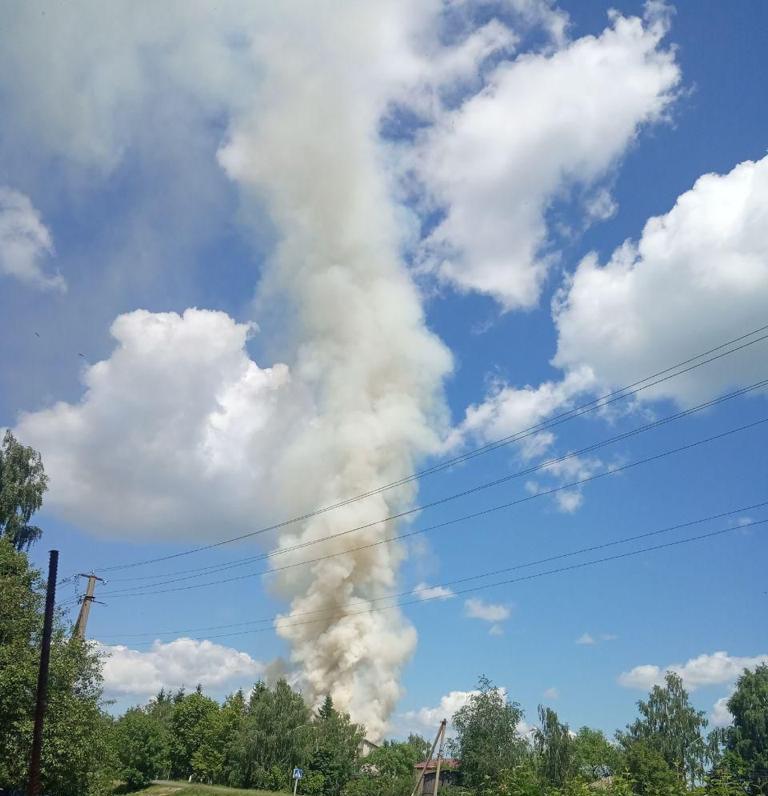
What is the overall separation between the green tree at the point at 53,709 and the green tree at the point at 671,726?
210ft

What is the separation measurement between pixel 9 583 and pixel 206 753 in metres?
47.2

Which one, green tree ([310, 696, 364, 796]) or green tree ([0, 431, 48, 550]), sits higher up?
green tree ([0, 431, 48, 550])

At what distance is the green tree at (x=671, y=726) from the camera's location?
279 ft

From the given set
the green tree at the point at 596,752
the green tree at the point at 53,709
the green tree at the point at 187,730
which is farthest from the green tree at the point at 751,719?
the green tree at the point at 53,709

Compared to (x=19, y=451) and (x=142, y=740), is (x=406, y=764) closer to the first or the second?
(x=142, y=740)

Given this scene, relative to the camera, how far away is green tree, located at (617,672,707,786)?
279ft

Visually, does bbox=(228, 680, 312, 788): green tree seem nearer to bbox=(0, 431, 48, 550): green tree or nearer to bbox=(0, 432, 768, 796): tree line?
bbox=(0, 432, 768, 796): tree line

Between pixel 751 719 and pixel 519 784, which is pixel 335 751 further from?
pixel 519 784

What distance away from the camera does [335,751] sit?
72.2 m

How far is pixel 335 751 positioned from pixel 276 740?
5.69 m

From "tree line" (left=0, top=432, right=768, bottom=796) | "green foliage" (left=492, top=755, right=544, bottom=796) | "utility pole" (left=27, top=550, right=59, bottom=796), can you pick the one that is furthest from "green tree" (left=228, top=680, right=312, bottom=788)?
"green foliage" (left=492, top=755, right=544, bottom=796)

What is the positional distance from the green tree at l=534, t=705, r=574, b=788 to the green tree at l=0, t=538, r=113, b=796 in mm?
37986

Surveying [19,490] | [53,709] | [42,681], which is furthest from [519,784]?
[19,490]

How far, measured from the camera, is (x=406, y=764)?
95688mm
